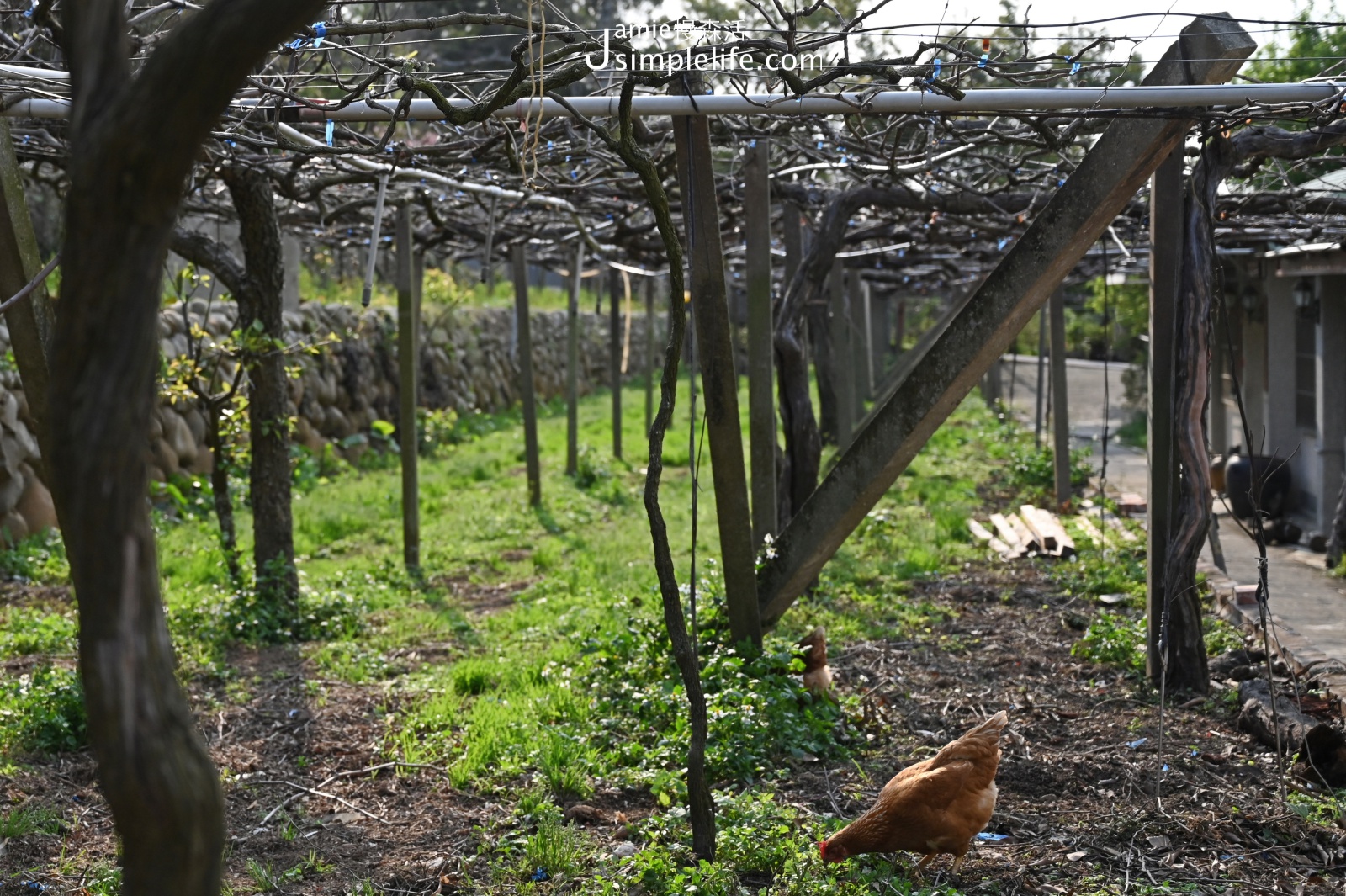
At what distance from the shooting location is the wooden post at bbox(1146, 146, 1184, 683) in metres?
5.24

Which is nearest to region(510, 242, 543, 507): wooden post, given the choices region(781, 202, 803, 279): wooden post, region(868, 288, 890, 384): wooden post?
region(781, 202, 803, 279): wooden post

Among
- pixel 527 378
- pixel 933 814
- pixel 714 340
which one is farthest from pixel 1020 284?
pixel 527 378

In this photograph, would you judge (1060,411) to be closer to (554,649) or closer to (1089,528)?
(1089,528)

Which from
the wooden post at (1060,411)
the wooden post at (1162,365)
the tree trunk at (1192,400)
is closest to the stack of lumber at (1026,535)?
the wooden post at (1060,411)

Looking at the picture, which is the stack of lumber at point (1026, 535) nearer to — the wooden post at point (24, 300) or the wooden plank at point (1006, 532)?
the wooden plank at point (1006, 532)

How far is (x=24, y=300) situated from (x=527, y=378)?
24.9ft

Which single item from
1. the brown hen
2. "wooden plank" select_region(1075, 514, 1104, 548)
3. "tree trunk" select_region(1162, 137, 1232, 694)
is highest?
"tree trunk" select_region(1162, 137, 1232, 694)

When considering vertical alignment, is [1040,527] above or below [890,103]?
below

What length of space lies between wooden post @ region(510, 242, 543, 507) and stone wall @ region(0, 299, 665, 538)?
6.13 ft

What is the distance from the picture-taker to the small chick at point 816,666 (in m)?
5.23

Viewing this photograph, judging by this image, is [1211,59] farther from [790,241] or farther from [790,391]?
[790,241]

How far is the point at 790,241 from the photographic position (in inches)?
329

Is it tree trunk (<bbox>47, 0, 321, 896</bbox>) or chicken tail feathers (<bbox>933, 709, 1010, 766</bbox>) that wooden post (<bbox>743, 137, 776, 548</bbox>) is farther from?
tree trunk (<bbox>47, 0, 321, 896</bbox>)

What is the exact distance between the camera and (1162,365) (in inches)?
210
